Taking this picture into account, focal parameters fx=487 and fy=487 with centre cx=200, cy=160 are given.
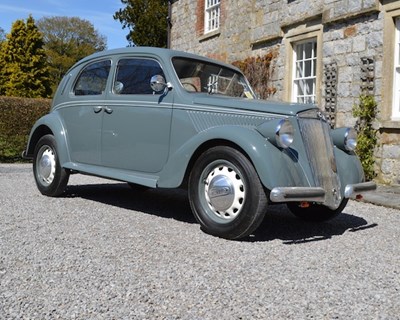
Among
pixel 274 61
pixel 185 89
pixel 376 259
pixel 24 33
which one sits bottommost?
pixel 376 259

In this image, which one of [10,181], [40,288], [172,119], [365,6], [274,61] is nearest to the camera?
[40,288]

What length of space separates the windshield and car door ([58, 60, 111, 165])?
1014 mm

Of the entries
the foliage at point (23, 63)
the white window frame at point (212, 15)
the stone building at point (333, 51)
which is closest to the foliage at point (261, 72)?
the stone building at point (333, 51)

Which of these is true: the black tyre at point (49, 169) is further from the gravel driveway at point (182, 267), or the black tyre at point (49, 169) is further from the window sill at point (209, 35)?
the window sill at point (209, 35)

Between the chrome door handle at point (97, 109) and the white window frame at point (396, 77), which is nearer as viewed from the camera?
the chrome door handle at point (97, 109)

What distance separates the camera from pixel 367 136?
350 inches

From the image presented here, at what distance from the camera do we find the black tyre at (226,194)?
395 centimetres

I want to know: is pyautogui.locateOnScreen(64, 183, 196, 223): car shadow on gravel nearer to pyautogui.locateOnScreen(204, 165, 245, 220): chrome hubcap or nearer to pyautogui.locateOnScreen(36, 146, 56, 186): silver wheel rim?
pyautogui.locateOnScreen(36, 146, 56, 186): silver wheel rim

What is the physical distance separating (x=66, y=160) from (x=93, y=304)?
11.3 feet

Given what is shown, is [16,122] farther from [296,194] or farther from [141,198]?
[296,194]

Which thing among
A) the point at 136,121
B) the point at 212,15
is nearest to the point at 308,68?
the point at 212,15

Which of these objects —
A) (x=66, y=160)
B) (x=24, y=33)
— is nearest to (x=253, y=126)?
(x=66, y=160)

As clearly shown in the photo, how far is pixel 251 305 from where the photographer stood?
8.84ft

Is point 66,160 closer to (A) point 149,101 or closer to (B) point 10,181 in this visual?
(A) point 149,101
